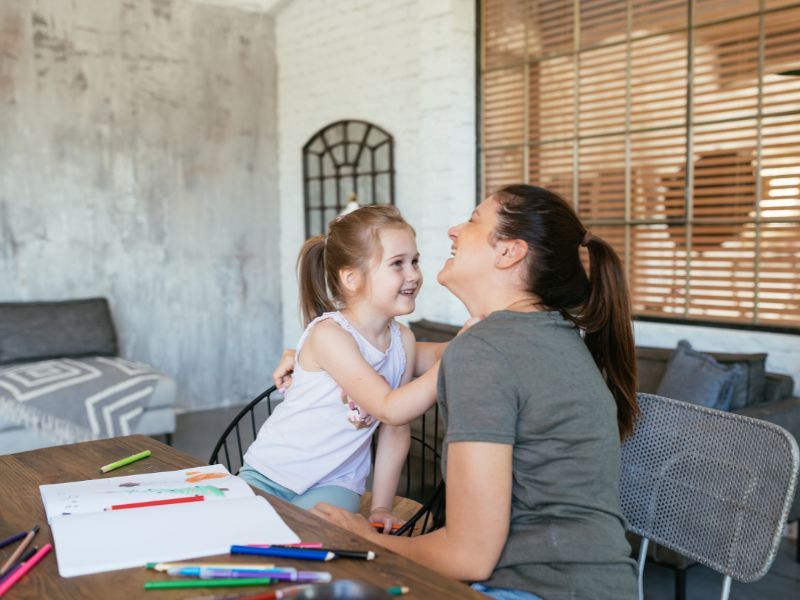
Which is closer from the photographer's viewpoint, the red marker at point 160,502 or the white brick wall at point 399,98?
the red marker at point 160,502

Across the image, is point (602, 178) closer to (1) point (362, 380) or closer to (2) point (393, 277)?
(2) point (393, 277)

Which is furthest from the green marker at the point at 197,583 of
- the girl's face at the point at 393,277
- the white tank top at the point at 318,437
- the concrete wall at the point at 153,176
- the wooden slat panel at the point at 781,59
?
the concrete wall at the point at 153,176

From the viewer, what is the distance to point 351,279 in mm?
1856

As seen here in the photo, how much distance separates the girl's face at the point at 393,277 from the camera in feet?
5.92

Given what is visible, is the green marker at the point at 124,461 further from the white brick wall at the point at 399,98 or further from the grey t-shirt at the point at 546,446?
the white brick wall at the point at 399,98

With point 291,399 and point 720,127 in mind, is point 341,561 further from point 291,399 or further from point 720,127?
point 720,127

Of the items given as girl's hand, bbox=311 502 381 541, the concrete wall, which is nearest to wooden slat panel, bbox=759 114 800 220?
girl's hand, bbox=311 502 381 541

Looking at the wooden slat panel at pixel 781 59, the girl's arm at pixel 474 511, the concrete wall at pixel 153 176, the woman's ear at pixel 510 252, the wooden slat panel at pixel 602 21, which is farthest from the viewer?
the concrete wall at pixel 153 176

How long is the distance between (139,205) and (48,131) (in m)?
0.76

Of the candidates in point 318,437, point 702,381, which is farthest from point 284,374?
point 702,381

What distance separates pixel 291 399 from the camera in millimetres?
1831

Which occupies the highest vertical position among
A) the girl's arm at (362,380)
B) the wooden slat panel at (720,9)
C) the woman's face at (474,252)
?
the wooden slat panel at (720,9)

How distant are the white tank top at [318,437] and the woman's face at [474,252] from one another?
442 mm

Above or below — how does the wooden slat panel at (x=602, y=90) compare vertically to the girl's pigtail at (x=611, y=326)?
above
